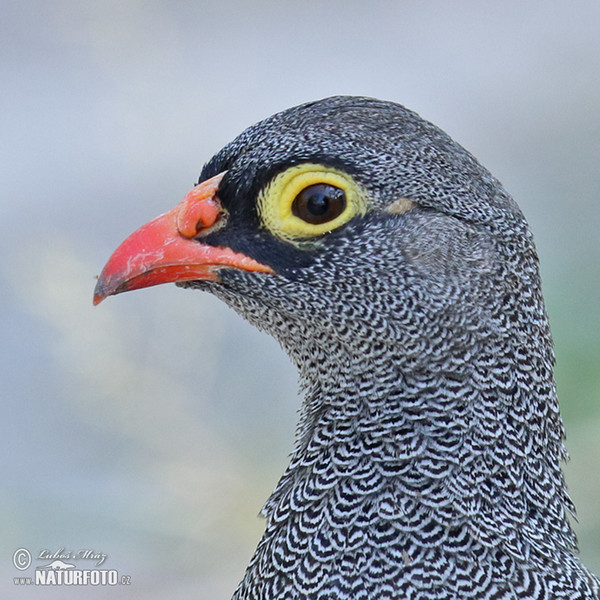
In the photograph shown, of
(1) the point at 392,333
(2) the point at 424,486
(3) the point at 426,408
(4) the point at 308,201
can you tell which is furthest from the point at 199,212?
(2) the point at 424,486

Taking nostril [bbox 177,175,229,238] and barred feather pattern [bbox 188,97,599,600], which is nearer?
barred feather pattern [bbox 188,97,599,600]

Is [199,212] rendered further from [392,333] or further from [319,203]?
[392,333]

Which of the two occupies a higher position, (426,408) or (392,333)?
(392,333)

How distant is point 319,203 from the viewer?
200 centimetres

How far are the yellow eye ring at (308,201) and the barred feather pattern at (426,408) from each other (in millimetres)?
41

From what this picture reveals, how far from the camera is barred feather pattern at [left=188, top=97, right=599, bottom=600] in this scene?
1.96 meters

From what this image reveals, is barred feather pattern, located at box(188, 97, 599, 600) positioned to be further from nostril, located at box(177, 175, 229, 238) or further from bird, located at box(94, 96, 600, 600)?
nostril, located at box(177, 175, 229, 238)

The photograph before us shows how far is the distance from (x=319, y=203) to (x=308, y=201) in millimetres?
25

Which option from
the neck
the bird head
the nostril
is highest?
the nostril

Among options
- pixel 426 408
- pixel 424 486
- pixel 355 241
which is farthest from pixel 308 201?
pixel 424 486

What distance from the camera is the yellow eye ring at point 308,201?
6.56ft

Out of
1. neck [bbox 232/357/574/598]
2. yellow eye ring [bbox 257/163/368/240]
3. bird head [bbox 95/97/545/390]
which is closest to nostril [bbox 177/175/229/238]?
bird head [bbox 95/97/545/390]

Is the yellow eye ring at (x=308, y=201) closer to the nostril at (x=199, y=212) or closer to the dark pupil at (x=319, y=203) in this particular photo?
the dark pupil at (x=319, y=203)

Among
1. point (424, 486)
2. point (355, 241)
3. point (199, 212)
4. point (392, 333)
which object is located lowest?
point (424, 486)
